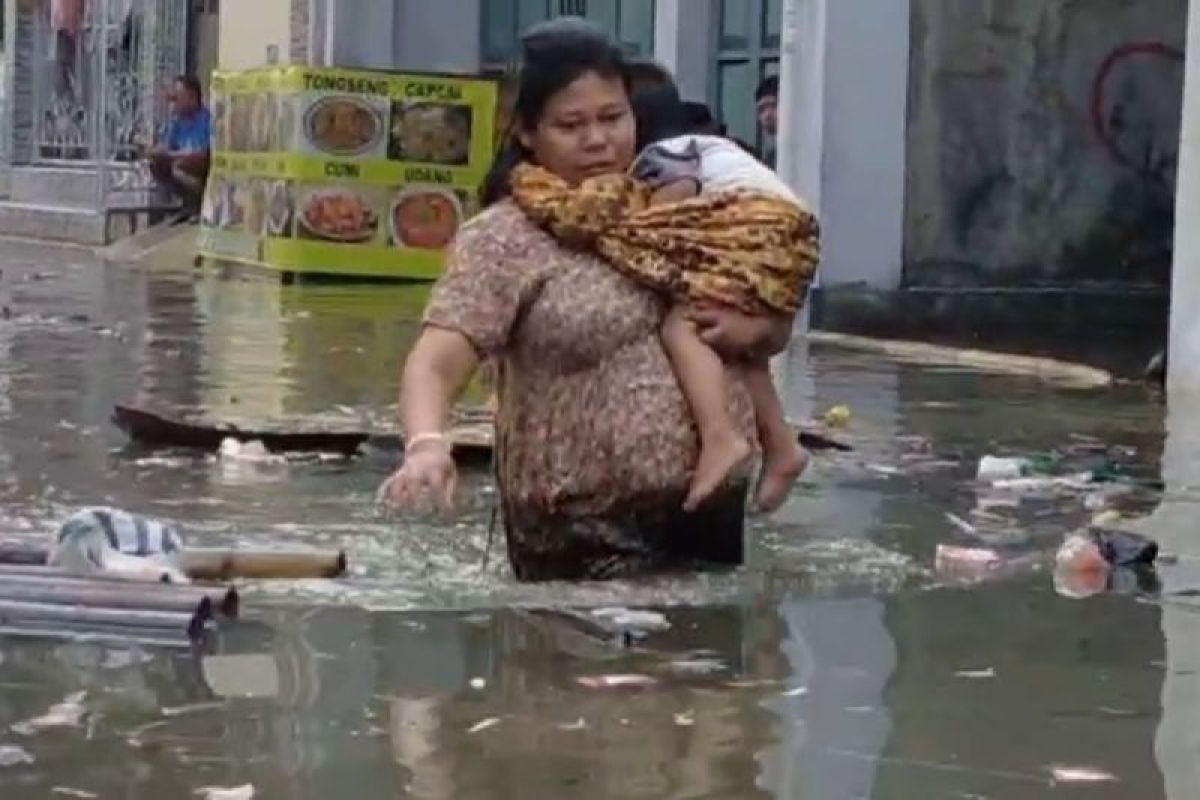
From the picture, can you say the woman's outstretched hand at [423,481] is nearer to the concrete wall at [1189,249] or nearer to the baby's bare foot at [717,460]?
the baby's bare foot at [717,460]

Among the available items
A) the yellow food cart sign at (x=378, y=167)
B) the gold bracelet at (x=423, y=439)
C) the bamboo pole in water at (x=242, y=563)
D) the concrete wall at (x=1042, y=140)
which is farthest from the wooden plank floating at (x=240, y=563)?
the yellow food cart sign at (x=378, y=167)

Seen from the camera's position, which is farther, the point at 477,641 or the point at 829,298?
the point at 829,298

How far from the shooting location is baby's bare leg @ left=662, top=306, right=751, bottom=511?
20.6ft

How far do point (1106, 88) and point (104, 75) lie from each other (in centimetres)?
1722

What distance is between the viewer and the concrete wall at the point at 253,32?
25.8 m

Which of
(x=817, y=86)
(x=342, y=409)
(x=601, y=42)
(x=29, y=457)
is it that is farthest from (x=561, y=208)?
(x=817, y=86)

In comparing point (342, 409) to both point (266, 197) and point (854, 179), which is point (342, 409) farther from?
point (266, 197)

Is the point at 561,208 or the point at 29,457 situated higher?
the point at 561,208

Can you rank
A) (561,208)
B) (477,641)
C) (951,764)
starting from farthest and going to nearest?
(561,208)
(477,641)
(951,764)

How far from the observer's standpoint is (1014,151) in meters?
16.8

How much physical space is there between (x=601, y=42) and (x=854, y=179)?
10.0 m

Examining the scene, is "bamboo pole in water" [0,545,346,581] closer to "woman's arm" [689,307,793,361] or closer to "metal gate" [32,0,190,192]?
"woman's arm" [689,307,793,361]

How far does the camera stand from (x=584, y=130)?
6309 mm

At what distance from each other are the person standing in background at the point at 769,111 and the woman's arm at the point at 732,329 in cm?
1066
